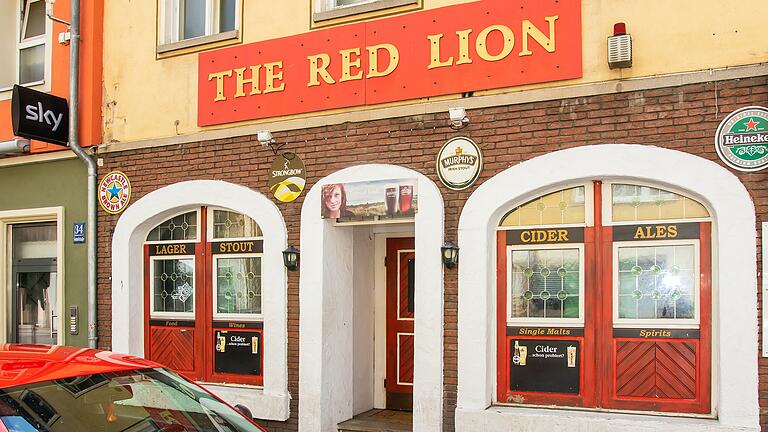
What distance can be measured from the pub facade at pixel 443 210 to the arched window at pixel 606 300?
19mm

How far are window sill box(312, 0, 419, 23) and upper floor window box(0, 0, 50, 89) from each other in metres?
4.74

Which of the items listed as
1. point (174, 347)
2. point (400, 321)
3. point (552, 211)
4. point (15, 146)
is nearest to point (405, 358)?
point (400, 321)

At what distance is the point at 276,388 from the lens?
8656mm

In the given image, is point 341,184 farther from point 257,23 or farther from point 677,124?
point 677,124

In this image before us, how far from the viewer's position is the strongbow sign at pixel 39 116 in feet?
Result: 31.2

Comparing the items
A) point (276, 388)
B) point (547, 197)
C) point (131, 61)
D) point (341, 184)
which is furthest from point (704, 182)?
point (131, 61)

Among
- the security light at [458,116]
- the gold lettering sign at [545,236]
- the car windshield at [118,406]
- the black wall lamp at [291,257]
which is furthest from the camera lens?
the black wall lamp at [291,257]

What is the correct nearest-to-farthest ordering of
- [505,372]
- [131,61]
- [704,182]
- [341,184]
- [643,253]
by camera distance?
[704,182] < [643,253] < [505,372] < [341,184] < [131,61]

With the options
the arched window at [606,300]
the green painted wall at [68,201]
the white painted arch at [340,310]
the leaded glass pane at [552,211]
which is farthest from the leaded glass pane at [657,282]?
the green painted wall at [68,201]

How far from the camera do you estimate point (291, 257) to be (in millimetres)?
8547

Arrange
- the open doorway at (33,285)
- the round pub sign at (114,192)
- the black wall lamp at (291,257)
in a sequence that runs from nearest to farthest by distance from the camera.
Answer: the black wall lamp at (291,257) < the round pub sign at (114,192) < the open doorway at (33,285)

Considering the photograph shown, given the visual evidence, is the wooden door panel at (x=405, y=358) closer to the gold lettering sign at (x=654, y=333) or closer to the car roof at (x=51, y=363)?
the gold lettering sign at (x=654, y=333)

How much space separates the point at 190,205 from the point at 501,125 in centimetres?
394

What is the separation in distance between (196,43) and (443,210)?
12.2ft
